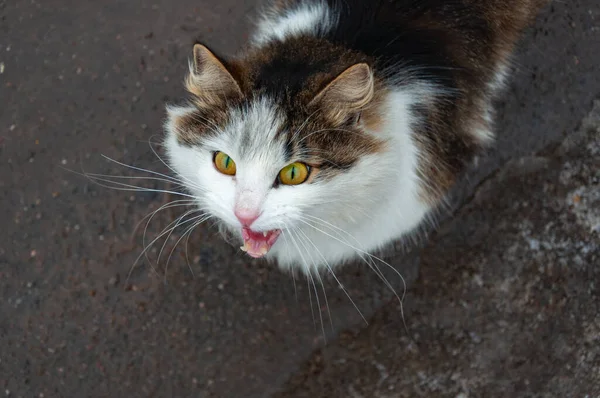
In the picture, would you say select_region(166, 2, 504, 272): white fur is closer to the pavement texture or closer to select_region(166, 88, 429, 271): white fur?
select_region(166, 88, 429, 271): white fur

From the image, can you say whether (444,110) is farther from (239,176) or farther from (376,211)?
(239,176)

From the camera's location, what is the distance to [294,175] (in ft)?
3.95

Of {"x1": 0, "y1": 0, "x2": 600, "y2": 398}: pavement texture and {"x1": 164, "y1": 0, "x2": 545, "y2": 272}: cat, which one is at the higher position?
{"x1": 164, "y1": 0, "x2": 545, "y2": 272}: cat

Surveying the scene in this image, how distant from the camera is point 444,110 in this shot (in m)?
1.52

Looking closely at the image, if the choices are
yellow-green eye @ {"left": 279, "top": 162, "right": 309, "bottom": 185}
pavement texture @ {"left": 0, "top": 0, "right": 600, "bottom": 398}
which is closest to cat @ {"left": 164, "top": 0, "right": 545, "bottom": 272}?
yellow-green eye @ {"left": 279, "top": 162, "right": 309, "bottom": 185}

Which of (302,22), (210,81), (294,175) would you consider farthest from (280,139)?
(302,22)

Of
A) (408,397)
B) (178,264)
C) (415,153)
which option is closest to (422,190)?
(415,153)

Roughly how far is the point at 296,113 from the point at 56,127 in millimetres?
1275

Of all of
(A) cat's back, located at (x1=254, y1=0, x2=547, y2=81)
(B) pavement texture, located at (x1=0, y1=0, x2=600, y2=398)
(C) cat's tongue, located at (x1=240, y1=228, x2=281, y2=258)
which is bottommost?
(B) pavement texture, located at (x1=0, y1=0, x2=600, y2=398)

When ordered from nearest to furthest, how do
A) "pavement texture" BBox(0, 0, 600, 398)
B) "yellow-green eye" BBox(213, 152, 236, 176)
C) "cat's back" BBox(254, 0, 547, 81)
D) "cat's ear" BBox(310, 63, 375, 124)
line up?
1. "cat's ear" BBox(310, 63, 375, 124)
2. "yellow-green eye" BBox(213, 152, 236, 176)
3. "cat's back" BBox(254, 0, 547, 81)
4. "pavement texture" BBox(0, 0, 600, 398)

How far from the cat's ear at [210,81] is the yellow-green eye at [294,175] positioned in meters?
0.20

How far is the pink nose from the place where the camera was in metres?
1.14

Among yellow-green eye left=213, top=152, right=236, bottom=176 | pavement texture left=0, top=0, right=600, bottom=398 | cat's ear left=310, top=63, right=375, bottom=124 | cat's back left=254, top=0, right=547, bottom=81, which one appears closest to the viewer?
cat's ear left=310, top=63, right=375, bottom=124

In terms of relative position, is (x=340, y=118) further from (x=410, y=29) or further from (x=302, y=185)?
(x=410, y=29)
